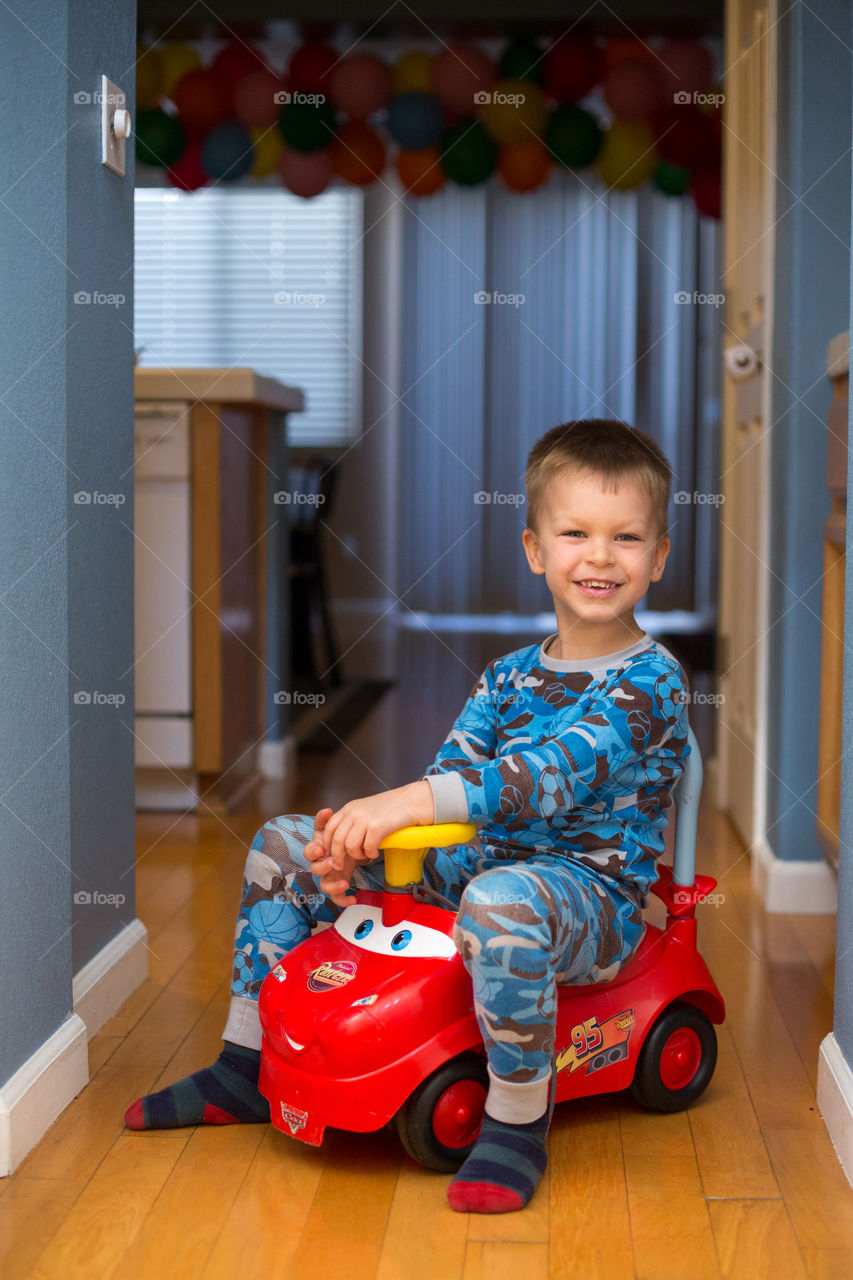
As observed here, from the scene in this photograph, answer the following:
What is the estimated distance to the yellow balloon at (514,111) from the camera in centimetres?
366

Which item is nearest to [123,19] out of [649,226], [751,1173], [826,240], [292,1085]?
[826,240]

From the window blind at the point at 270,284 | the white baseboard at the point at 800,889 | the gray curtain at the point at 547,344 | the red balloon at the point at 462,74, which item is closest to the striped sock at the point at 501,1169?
the white baseboard at the point at 800,889

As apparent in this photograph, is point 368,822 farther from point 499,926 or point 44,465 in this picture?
point 44,465

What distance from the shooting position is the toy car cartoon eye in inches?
45.6

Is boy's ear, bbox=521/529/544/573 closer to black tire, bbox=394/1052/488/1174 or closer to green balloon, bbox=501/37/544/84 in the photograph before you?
black tire, bbox=394/1052/488/1174

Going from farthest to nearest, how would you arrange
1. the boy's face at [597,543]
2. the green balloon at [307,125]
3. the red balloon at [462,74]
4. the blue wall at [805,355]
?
the green balloon at [307,125] < the red balloon at [462,74] < the blue wall at [805,355] < the boy's face at [597,543]

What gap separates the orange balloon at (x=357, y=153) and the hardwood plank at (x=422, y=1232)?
3.14 m

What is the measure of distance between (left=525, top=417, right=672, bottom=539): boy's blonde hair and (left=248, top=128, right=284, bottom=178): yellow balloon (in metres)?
2.83

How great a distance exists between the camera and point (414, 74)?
3.68 metres

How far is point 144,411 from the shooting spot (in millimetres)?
2523

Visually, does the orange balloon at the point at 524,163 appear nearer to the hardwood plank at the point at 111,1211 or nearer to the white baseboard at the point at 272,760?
the white baseboard at the point at 272,760

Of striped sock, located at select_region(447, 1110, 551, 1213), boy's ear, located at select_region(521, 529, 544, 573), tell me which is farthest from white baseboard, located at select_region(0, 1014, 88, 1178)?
boy's ear, located at select_region(521, 529, 544, 573)

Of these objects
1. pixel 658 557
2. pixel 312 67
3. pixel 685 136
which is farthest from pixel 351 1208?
pixel 685 136

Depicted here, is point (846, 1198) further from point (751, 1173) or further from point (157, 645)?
point (157, 645)
